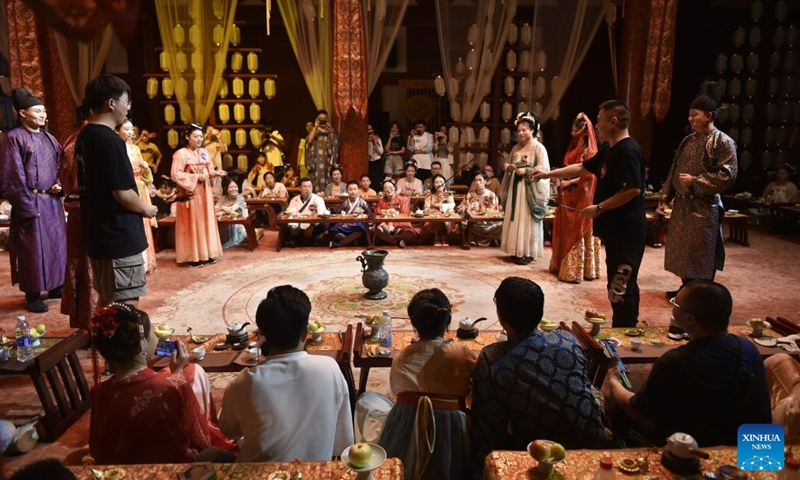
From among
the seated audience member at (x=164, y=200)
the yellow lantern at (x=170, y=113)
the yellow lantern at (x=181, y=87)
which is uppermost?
the yellow lantern at (x=181, y=87)

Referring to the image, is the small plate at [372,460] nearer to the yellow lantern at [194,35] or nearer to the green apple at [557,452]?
the green apple at [557,452]

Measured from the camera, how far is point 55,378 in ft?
10.1

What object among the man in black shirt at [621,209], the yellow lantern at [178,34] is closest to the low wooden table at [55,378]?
the man in black shirt at [621,209]

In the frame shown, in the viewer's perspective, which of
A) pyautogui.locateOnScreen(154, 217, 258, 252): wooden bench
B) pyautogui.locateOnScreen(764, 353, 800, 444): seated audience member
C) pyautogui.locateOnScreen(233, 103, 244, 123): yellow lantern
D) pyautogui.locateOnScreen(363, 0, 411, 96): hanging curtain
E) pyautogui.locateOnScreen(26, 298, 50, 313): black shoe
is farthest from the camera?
pyautogui.locateOnScreen(233, 103, 244, 123): yellow lantern

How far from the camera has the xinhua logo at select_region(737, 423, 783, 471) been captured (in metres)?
1.73

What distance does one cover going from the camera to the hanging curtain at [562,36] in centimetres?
846

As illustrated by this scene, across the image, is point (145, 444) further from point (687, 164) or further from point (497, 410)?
point (687, 164)

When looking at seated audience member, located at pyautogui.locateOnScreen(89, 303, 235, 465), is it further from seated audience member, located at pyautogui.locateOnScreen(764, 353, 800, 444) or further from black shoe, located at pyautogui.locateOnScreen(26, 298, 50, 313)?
black shoe, located at pyautogui.locateOnScreen(26, 298, 50, 313)

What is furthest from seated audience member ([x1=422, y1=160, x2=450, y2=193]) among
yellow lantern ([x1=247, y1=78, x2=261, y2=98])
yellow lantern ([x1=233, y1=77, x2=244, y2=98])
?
yellow lantern ([x1=233, y1=77, x2=244, y2=98])

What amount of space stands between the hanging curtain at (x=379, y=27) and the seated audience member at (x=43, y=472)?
7891 millimetres

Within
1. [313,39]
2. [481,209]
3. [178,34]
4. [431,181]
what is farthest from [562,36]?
[178,34]

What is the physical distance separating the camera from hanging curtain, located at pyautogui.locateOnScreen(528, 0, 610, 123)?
742cm

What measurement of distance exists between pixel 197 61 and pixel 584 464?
8455mm

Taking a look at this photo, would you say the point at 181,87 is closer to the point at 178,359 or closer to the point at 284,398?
the point at 178,359
